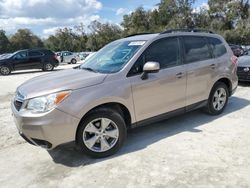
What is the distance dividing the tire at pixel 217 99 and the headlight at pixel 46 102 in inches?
127

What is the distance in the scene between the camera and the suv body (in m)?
3.71

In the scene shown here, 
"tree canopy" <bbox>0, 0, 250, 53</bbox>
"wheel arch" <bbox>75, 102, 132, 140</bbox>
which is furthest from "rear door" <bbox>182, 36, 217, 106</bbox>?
"tree canopy" <bbox>0, 0, 250, 53</bbox>

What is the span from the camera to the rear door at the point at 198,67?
511 cm

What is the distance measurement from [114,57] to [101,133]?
1373 mm

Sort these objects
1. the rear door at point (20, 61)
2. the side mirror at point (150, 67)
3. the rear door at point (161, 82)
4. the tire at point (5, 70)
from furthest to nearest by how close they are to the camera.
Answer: the rear door at point (20, 61) < the tire at point (5, 70) < the rear door at point (161, 82) < the side mirror at point (150, 67)

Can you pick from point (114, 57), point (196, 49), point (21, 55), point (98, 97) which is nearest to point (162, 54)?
point (114, 57)

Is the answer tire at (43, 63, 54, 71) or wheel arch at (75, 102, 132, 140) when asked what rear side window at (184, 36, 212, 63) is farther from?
tire at (43, 63, 54, 71)

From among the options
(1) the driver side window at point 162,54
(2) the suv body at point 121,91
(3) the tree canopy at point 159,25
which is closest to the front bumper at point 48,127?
(2) the suv body at point 121,91

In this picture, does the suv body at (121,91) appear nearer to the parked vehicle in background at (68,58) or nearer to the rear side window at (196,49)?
the rear side window at (196,49)

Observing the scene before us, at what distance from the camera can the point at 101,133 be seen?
4.04 meters

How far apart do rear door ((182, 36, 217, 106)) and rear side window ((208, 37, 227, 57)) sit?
0.48 ft

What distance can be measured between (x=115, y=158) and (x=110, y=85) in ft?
3.55

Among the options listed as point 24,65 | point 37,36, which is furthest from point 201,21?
point 37,36

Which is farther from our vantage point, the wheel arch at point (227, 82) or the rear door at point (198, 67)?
the wheel arch at point (227, 82)
